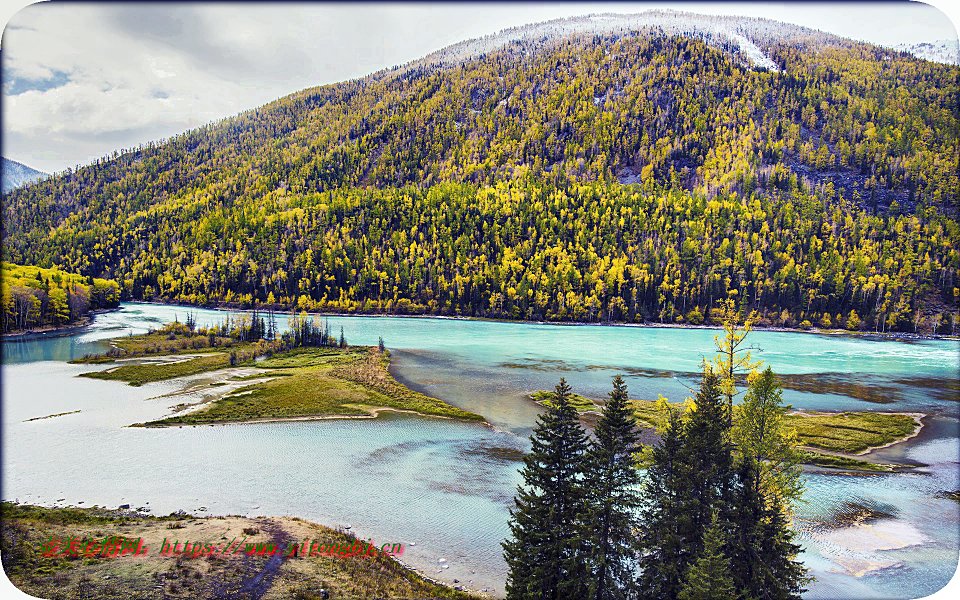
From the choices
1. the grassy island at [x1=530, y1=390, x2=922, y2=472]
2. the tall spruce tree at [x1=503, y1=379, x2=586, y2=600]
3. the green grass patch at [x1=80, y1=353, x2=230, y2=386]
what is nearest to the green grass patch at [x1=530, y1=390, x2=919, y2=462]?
the grassy island at [x1=530, y1=390, x2=922, y2=472]

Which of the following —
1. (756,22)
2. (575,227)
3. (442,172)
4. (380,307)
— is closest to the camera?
(380,307)

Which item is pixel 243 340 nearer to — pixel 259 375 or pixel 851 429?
pixel 259 375

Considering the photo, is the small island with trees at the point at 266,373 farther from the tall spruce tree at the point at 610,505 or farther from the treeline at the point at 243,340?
the tall spruce tree at the point at 610,505

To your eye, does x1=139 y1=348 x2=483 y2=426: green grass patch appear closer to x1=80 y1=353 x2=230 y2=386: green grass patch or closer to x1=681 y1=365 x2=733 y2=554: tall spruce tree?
x1=80 y1=353 x2=230 y2=386: green grass patch

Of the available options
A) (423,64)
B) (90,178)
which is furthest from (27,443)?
(423,64)

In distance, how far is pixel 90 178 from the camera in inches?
4761

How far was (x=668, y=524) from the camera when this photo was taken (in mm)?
6430

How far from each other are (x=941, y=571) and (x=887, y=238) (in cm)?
5730

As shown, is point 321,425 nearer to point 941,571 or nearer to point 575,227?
point 941,571

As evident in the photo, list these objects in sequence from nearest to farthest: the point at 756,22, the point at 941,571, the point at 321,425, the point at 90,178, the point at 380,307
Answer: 1. the point at 941,571
2. the point at 321,425
3. the point at 380,307
4. the point at 90,178
5. the point at 756,22

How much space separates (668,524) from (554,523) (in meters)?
1.77

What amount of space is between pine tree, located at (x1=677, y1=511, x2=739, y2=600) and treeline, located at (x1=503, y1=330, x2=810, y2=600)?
202 mm

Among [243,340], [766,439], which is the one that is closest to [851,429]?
[766,439]

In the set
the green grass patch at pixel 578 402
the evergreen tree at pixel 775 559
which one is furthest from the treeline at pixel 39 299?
the evergreen tree at pixel 775 559
